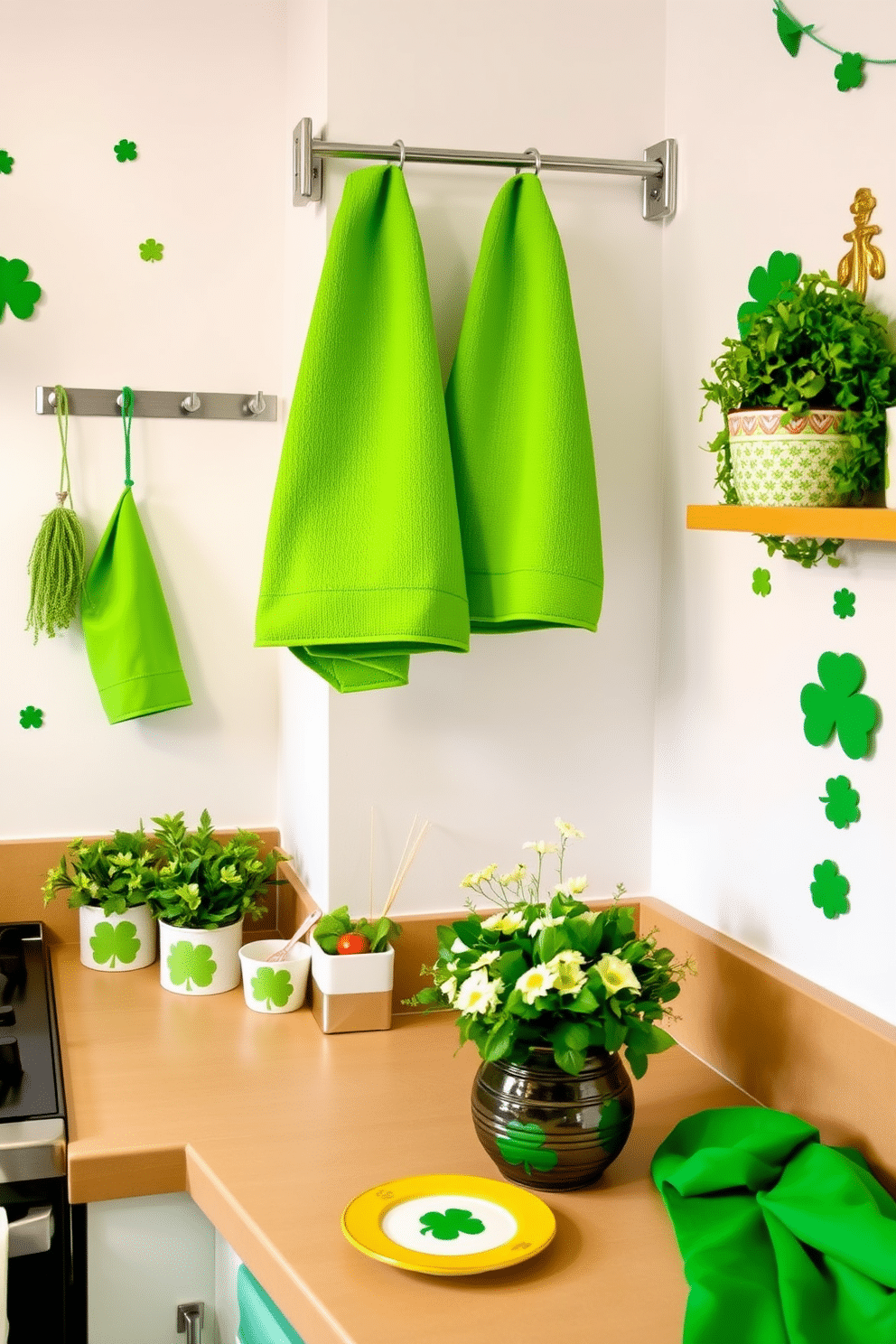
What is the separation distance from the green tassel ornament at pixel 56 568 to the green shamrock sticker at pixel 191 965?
45 cm

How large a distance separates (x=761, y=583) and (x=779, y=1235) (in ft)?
2.07

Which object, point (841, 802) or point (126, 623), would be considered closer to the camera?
point (841, 802)

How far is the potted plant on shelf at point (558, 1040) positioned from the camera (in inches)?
44.2

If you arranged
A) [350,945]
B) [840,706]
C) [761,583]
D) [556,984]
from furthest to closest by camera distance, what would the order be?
[350,945]
[761,583]
[840,706]
[556,984]

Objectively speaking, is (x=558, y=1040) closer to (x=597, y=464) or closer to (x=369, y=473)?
(x=369, y=473)

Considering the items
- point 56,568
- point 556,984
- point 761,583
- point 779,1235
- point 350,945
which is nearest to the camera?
point 779,1235

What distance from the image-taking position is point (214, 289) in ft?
5.85

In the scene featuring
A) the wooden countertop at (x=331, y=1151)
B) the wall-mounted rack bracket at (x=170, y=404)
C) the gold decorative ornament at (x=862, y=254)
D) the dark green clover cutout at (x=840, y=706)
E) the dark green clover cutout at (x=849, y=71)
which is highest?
the dark green clover cutout at (x=849, y=71)

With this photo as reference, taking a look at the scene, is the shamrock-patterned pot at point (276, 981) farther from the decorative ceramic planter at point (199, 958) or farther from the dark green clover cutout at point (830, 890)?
the dark green clover cutout at point (830, 890)

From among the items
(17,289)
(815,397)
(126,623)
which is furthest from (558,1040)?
(17,289)

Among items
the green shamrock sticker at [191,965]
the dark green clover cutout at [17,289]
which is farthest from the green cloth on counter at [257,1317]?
the dark green clover cutout at [17,289]

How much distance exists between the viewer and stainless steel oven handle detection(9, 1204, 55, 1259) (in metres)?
1.19

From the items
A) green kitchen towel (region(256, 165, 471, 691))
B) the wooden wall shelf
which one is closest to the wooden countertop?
green kitchen towel (region(256, 165, 471, 691))

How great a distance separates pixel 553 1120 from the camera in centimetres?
113
